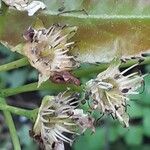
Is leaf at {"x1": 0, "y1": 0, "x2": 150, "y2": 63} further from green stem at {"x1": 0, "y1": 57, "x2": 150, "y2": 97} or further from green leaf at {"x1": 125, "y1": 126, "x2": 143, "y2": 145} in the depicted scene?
green leaf at {"x1": 125, "y1": 126, "x2": 143, "y2": 145}

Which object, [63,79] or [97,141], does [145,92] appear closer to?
[63,79]

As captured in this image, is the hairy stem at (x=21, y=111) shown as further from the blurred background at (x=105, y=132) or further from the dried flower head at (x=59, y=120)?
the blurred background at (x=105, y=132)

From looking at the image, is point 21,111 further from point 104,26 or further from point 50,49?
point 104,26

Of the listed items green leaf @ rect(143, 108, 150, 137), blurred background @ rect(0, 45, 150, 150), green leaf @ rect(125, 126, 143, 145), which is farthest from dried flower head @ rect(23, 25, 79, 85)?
green leaf @ rect(125, 126, 143, 145)

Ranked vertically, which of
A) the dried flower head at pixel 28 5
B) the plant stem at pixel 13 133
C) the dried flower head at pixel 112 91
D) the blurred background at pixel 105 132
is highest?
the dried flower head at pixel 28 5

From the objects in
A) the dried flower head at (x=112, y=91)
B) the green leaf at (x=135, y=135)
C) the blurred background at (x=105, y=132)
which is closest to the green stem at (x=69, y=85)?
the dried flower head at (x=112, y=91)

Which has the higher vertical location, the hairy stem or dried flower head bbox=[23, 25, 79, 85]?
dried flower head bbox=[23, 25, 79, 85]
